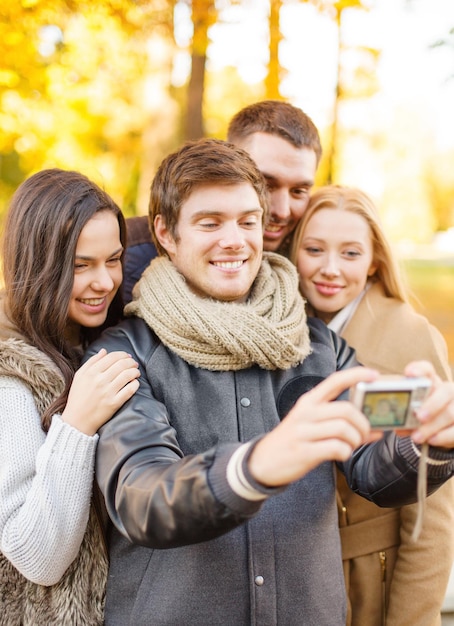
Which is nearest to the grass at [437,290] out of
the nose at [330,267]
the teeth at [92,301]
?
the nose at [330,267]

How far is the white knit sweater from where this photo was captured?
2.03m

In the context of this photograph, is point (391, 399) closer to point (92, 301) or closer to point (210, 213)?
point (210, 213)

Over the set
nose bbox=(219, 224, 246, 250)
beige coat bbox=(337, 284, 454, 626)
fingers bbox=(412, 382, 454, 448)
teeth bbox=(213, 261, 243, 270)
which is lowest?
beige coat bbox=(337, 284, 454, 626)

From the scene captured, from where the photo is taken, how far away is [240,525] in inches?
72.6

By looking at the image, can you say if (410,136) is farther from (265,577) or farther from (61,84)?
(265,577)

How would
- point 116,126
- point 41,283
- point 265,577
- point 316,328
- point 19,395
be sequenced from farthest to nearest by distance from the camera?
point 116,126
point 316,328
point 41,283
point 19,395
point 265,577

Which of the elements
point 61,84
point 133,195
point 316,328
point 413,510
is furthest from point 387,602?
point 133,195

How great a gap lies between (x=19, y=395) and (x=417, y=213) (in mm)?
29981

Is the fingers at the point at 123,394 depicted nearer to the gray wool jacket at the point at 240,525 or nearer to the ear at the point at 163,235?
the gray wool jacket at the point at 240,525

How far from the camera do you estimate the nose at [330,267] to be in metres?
2.89

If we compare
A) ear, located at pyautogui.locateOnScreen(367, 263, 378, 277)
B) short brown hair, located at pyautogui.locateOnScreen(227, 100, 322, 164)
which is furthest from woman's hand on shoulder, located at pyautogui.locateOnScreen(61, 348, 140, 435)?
short brown hair, located at pyautogui.locateOnScreen(227, 100, 322, 164)

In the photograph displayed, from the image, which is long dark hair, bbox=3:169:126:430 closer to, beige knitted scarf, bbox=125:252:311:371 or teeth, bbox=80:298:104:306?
teeth, bbox=80:298:104:306

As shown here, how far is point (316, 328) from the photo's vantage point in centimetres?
259

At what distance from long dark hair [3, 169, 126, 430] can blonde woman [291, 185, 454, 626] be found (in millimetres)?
1046
